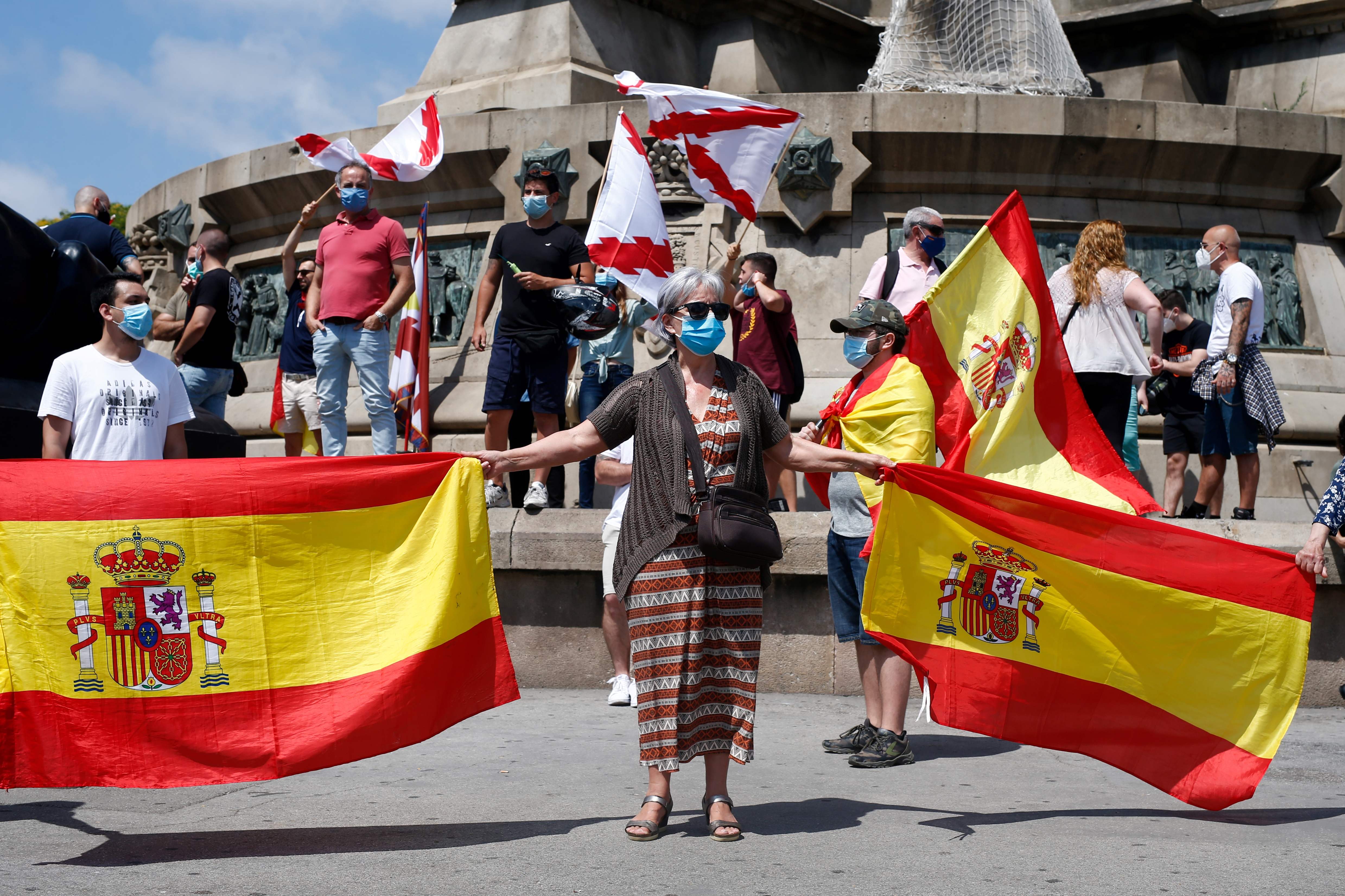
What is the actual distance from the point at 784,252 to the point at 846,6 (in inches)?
252

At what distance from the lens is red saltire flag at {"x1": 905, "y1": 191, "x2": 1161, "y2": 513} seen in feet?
20.7

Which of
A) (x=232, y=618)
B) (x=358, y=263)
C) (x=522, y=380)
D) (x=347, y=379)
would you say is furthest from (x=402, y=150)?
(x=232, y=618)

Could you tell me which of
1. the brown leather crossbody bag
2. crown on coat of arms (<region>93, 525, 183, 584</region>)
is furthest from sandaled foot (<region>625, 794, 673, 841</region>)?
crown on coat of arms (<region>93, 525, 183, 584</region>)

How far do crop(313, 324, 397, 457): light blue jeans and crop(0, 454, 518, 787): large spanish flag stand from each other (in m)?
4.10

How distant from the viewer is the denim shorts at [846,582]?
631 centimetres

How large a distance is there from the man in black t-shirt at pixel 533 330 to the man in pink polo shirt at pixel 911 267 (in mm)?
2012

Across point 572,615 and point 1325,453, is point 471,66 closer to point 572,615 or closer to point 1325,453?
point 572,615

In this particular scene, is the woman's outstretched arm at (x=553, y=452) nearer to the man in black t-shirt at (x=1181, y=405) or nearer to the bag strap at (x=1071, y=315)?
the bag strap at (x=1071, y=315)

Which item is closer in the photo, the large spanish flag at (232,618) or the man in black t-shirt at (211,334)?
the large spanish flag at (232,618)

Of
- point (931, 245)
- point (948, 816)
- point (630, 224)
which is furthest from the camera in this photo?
point (630, 224)

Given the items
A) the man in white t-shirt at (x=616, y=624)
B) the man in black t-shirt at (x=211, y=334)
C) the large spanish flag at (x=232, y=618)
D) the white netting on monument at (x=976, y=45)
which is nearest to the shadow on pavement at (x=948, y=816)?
the large spanish flag at (x=232, y=618)

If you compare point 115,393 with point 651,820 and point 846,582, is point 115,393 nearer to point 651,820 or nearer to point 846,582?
point 651,820

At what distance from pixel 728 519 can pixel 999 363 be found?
87.0 inches

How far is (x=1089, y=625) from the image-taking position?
5.39m
